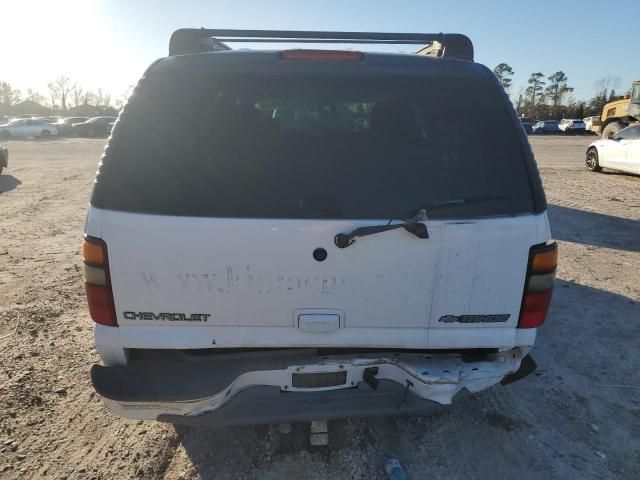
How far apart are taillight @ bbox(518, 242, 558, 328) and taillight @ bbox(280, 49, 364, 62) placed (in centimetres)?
124

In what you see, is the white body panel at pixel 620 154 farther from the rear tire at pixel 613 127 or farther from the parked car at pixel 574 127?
the parked car at pixel 574 127

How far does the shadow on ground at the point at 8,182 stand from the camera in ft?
37.9

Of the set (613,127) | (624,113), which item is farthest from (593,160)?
(624,113)

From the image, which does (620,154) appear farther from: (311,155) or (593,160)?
(311,155)

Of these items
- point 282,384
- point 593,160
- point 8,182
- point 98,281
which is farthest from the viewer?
point 593,160

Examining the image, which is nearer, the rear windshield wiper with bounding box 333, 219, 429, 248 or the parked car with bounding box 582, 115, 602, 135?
the rear windshield wiper with bounding box 333, 219, 429, 248

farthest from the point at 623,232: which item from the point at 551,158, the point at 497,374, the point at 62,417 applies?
the point at 551,158

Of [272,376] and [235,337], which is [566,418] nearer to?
[272,376]

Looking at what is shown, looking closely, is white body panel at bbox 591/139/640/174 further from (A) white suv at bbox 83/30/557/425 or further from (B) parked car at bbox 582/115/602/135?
(B) parked car at bbox 582/115/602/135

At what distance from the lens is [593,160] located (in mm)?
15133

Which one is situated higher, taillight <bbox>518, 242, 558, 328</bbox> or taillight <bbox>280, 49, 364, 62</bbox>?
taillight <bbox>280, 49, 364, 62</bbox>

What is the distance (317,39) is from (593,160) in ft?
50.3

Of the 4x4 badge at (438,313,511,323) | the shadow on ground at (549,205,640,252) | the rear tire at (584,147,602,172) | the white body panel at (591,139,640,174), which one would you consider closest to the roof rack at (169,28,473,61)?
the 4x4 badge at (438,313,511,323)

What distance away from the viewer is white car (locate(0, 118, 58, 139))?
35.9 meters
